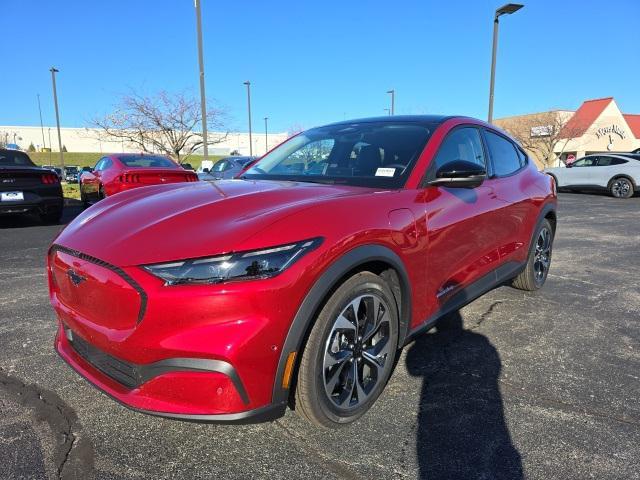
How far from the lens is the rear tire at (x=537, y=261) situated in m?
4.35

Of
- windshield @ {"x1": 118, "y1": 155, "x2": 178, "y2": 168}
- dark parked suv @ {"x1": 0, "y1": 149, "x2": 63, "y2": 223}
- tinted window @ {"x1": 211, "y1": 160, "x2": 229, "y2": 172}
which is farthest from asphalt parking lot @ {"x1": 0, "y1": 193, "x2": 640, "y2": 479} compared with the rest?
tinted window @ {"x1": 211, "y1": 160, "x2": 229, "y2": 172}

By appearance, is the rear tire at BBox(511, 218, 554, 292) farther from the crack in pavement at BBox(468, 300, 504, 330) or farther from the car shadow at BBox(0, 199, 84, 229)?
the car shadow at BBox(0, 199, 84, 229)

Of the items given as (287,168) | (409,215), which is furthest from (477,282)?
(287,168)

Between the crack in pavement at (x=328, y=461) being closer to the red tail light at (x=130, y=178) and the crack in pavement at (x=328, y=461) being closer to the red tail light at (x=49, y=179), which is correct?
the red tail light at (x=49, y=179)

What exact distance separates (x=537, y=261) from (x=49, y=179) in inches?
322

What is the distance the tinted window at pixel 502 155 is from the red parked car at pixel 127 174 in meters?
5.77

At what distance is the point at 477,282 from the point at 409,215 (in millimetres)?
1111

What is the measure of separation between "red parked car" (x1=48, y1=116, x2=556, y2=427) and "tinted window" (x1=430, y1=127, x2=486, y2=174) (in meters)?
0.02

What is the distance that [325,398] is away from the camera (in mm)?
2141

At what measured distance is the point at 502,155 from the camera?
13.1 ft

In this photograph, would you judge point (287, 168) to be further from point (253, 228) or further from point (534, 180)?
point (534, 180)

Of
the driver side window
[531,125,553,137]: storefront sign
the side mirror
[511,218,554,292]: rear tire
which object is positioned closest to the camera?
the side mirror

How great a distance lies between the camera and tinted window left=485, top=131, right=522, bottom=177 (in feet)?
12.5

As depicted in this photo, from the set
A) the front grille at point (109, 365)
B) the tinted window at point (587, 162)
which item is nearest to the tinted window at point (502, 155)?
the front grille at point (109, 365)
